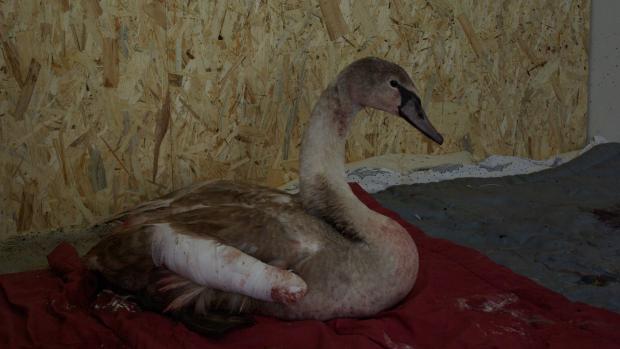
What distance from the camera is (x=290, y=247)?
6.73ft

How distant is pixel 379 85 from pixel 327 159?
11.9 inches

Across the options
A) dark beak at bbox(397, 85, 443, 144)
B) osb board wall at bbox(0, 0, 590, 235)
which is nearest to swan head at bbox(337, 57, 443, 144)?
dark beak at bbox(397, 85, 443, 144)

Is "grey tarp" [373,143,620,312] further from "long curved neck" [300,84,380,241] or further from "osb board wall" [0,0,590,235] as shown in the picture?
"long curved neck" [300,84,380,241]

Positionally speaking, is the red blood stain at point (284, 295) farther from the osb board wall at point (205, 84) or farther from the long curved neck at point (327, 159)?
the osb board wall at point (205, 84)

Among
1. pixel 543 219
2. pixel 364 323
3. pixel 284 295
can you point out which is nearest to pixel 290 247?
pixel 284 295

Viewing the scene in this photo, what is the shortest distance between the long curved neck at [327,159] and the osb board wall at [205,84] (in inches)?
44.4

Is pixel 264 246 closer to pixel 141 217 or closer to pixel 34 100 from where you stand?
pixel 141 217

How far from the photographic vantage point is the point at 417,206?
133 inches

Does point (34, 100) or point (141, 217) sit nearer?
point (141, 217)

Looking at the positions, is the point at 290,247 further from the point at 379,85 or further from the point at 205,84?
the point at 205,84

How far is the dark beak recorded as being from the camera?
2221mm

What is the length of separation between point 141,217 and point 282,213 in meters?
0.51

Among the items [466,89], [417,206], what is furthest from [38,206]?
[466,89]

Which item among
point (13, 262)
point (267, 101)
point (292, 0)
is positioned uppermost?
point (292, 0)
